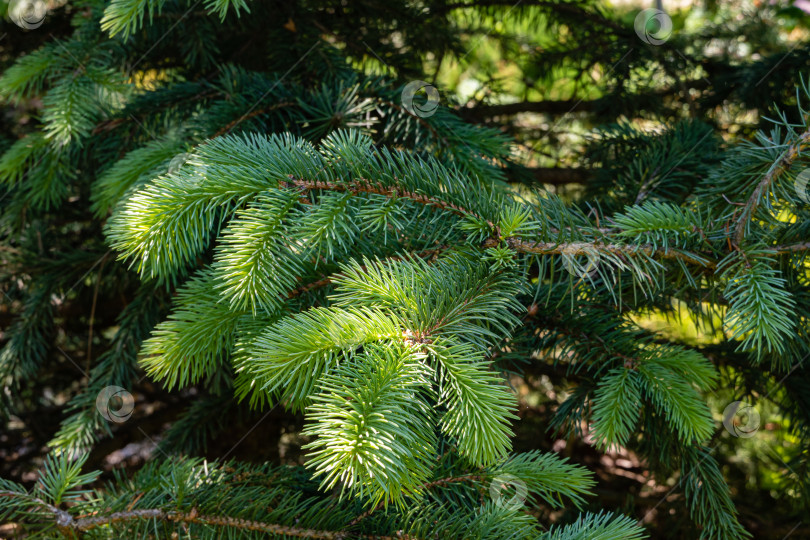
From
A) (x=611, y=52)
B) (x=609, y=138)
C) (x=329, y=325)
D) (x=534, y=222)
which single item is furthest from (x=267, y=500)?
(x=611, y=52)

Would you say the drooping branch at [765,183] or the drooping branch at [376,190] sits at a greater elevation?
the drooping branch at [765,183]

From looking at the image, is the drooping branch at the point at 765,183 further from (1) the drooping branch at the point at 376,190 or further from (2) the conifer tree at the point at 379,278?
(1) the drooping branch at the point at 376,190

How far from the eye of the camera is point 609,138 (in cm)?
131

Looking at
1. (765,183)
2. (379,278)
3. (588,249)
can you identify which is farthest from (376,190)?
(765,183)

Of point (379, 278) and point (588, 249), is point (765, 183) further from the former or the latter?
point (379, 278)

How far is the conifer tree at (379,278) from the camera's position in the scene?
2.02 ft

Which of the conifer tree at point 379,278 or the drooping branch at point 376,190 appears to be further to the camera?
the drooping branch at point 376,190

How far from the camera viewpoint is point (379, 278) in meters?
0.65

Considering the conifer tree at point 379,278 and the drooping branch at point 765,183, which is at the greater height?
the drooping branch at point 765,183

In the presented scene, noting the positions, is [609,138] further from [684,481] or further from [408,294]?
[408,294]

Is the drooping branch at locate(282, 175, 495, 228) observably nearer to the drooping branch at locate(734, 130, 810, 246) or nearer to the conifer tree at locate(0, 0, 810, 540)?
the conifer tree at locate(0, 0, 810, 540)

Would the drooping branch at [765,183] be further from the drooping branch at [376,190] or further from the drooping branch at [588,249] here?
the drooping branch at [376,190]

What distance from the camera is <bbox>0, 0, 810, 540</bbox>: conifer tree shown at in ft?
2.02

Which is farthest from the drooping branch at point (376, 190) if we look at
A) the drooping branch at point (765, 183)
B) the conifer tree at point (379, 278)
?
the drooping branch at point (765, 183)
